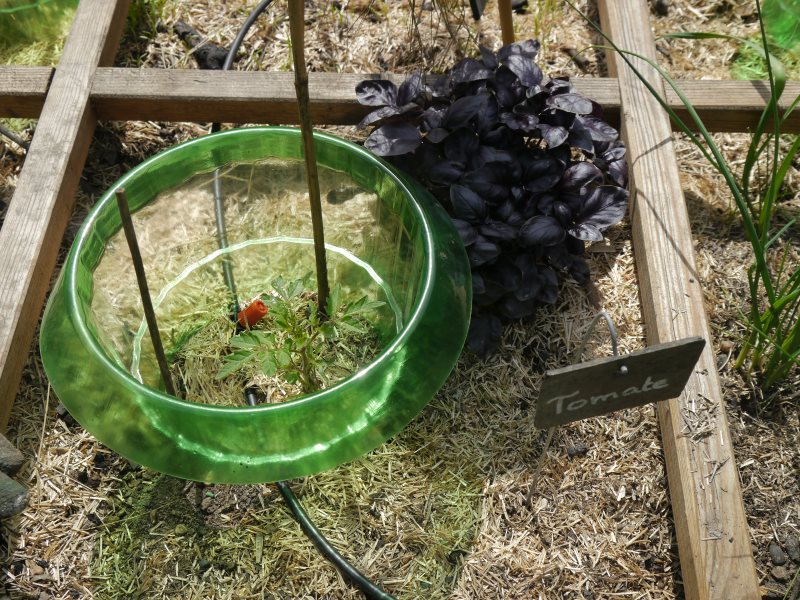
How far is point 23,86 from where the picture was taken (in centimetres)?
208

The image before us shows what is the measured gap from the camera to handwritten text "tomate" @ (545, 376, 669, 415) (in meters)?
1.47

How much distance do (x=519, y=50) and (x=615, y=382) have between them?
2.90 ft

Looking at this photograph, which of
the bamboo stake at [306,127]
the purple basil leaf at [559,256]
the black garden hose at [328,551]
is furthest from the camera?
the purple basil leaf at [559,256]

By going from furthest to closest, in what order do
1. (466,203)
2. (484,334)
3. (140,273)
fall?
(484,334), (466,203), (140,273)

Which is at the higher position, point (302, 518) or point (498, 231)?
point (498, 231)

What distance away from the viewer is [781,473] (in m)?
1.86

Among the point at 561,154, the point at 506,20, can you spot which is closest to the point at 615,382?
the point at 561,154

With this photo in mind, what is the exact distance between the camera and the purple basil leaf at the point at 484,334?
6.35 ft

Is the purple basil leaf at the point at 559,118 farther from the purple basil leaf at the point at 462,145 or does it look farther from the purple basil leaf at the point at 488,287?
the purple basil leaf at the point at 488,287

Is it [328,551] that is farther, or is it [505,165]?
[505,165]

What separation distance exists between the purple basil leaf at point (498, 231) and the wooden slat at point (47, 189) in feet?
3.17

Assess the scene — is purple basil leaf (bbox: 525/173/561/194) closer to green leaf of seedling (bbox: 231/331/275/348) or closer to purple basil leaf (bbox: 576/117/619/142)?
purple basil leaf (bbox: 576/117/619/142)

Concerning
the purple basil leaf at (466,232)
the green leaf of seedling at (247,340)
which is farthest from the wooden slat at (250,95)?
the green leaf of seedling at (247,340)

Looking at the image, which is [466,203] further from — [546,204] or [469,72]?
[469,72]
